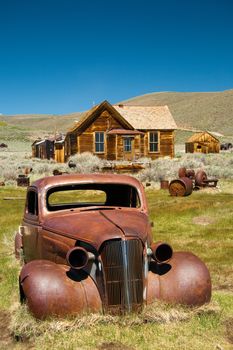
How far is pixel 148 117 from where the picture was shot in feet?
132

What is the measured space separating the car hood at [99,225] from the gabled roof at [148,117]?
31.9 meters

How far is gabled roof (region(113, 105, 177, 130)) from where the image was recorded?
1524 inches

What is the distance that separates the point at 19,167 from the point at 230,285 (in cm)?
2658

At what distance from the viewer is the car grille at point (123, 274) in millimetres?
5312

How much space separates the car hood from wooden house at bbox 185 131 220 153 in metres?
52.0

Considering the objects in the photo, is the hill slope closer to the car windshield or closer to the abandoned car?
the car windshield

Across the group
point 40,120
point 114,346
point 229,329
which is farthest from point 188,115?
point 114,346

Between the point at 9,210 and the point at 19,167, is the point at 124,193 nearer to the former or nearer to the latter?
the point at 9,210

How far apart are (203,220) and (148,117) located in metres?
26.3

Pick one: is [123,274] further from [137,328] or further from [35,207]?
[35,207]

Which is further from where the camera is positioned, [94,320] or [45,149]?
[45,149]

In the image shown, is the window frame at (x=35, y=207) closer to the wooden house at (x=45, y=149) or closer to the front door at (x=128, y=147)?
the front door at (x=128, y=147)

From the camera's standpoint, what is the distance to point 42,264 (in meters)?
5.74

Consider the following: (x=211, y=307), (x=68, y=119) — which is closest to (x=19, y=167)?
(x=211, y=307)
